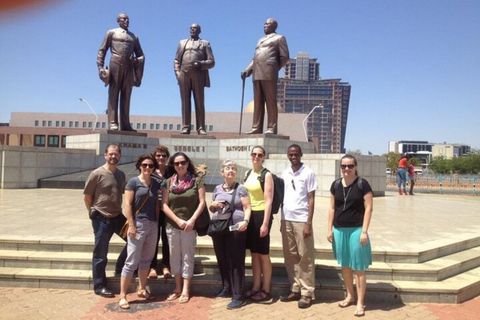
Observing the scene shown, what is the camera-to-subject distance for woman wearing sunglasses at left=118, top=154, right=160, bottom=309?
4.28m

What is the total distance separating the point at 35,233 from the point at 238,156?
10.9 m

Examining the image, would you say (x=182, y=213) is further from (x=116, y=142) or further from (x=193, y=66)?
(x=193, y=66)

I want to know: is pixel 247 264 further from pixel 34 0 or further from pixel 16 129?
pixel 16 129

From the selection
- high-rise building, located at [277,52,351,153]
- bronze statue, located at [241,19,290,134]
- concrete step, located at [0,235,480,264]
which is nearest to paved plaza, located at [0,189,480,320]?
concrete step, located at [0,235,480,264]

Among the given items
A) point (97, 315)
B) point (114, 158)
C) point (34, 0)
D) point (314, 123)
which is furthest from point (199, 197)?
point (314, 123)

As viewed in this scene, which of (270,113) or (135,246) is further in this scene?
(270,113)

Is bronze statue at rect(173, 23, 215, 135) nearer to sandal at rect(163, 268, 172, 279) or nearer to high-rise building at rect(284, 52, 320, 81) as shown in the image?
sandal at rect(163, 268, 172, 279)

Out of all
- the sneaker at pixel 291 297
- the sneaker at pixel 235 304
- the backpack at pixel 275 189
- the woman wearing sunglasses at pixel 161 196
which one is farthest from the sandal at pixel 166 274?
the backpack at pixel 275 189

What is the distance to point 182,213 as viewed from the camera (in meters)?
4.39

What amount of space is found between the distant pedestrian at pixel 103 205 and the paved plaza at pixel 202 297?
328 mm

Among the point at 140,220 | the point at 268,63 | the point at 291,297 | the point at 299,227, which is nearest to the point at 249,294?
the point at 291,297

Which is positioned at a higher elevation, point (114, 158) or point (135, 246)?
point (114, 158)

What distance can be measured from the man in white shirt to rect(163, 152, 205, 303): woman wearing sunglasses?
3.32 ft

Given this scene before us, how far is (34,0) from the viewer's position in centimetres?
81
